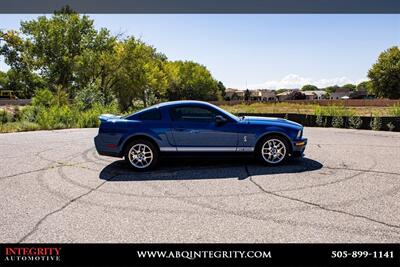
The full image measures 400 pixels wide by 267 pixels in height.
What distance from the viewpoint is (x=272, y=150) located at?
6504 mm

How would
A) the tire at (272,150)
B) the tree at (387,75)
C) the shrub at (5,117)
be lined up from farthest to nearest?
the tree at (387,75)
the shrub at (5,117)
the tire at (272,150)

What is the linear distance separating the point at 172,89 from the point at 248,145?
247 feet

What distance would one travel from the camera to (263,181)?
5465 millimetres

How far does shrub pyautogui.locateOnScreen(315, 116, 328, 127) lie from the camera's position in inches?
623

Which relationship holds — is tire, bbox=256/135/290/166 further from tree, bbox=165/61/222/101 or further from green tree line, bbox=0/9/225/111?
tree, bbox=165/61/222/101

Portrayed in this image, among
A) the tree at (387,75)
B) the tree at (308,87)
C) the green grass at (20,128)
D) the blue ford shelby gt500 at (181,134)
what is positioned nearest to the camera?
the blue ford shelby gt500 at (181,134)

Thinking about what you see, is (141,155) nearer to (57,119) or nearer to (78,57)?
(57,119)

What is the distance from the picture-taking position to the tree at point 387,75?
60.7 metres

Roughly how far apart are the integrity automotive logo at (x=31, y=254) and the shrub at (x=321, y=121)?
14927 millimetres

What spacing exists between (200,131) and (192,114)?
1.31ft

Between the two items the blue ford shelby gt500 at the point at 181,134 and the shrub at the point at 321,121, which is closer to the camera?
the blue ford shelby gt500 at the point at 181,134

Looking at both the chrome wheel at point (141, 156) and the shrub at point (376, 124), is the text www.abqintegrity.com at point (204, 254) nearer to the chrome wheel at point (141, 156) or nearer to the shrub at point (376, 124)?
the chrome wheel at point (141, 156)

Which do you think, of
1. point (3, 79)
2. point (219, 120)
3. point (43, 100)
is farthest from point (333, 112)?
point (3, 79)

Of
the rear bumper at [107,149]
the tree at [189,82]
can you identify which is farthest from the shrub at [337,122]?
the tree at [189,82]
